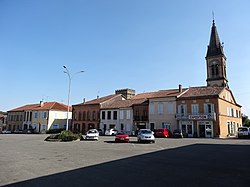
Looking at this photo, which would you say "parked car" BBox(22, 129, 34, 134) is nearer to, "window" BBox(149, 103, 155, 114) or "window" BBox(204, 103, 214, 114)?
"window" BBox(149, 103, 155, 114)

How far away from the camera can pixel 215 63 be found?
60.5 meters

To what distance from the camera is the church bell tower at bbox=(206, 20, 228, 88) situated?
2308 inches

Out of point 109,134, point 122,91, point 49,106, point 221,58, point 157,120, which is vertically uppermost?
point 221,58

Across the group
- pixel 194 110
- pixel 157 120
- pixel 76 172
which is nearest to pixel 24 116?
pixel 157 120

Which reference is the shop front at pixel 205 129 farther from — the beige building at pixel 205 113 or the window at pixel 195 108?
the window at pixel 195 108

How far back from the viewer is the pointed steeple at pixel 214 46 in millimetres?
60981

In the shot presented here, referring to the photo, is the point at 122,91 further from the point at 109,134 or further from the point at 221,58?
the point at 221,58

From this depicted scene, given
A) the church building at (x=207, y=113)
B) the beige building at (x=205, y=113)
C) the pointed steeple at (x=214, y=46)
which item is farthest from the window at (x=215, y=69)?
the beige building at (x=205, y=113)

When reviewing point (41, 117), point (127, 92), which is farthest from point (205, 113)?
point (41, 117)

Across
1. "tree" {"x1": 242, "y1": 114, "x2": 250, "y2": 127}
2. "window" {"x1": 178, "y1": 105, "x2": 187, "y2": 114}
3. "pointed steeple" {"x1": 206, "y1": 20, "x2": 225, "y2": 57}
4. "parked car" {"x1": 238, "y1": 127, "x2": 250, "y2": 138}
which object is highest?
"pointed steeple" {"x1": 206, "y1": 20, "x2": 225, "y2": 57}

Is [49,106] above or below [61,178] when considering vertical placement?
above

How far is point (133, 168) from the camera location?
9445mm

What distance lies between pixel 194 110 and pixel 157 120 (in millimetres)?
Result: 7420

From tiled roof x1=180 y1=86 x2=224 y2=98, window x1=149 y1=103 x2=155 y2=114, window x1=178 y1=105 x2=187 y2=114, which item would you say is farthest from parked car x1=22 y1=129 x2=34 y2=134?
tiled roof x1=180 y1=86 x2=224 y2=98
